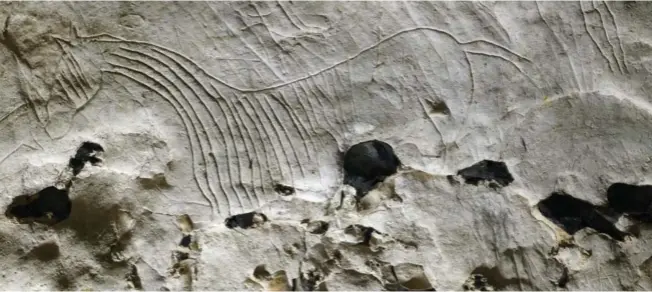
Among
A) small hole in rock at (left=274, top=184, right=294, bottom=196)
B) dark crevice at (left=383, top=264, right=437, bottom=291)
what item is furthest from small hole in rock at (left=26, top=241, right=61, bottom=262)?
dark crevice at (left=383, top=264, right=437, bottom=291)

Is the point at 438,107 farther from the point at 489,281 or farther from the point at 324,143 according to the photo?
the point at 489,281

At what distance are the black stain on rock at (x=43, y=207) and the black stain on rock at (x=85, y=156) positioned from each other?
0.19 m

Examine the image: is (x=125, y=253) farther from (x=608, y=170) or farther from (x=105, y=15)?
(x=608, y=170)

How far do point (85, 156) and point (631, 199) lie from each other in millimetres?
3227

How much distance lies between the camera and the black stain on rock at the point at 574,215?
381 cm

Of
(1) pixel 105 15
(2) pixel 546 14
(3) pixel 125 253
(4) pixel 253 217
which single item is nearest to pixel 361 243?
(4) pixel 253 217

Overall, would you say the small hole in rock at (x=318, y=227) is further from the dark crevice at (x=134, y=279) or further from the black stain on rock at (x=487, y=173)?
the dark crevice at (x=134, y=279)

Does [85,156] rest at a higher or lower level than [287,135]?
higher

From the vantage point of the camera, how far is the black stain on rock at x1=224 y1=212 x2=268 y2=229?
151 inches

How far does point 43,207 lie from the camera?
3.84m

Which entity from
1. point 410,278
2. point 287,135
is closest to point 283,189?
point 287,135

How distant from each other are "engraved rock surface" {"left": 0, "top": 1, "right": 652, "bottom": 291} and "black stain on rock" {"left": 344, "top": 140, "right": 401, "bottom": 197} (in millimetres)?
13

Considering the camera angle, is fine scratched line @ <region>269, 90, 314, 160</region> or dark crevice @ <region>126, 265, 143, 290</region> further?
dark crevice @ <region>126, 265, 143, 290</region>

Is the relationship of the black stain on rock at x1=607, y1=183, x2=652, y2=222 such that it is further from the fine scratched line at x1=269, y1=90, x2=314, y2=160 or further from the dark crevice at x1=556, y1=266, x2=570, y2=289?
the fine scratched line at x1=269, y1=90, x2=314, y2=160
